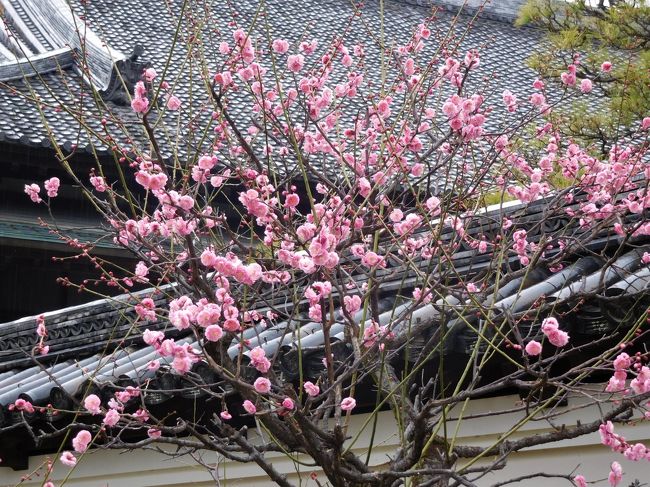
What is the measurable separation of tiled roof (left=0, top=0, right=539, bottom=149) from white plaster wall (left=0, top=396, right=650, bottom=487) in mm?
3851

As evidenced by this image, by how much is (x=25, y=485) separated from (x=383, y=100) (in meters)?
3.07

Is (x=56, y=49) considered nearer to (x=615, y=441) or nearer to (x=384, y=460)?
(x=384, y=460)

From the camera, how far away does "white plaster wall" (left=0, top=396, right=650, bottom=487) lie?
11.7 feet

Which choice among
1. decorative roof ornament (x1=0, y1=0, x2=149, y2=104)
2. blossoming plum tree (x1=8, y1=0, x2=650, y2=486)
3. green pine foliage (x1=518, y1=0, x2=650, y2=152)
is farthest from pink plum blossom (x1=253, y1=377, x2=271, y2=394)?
decorative roof ornament (x1=0, y1=0, x2=149, y2=104)

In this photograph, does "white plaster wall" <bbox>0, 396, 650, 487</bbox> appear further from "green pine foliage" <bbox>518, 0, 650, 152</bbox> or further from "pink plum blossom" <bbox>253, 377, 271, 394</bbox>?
"green pine foliage" <bbox>518, 0, 650, 152</bbox>

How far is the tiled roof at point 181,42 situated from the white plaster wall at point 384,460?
152 inches

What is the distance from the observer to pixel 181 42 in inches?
508

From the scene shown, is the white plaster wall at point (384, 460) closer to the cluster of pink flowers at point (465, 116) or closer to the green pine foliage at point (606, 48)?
the cluster of pink flowers at point (465, 116)

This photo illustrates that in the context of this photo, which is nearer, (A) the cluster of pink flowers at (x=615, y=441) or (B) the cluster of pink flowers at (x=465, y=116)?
(A) the cluster of pink flowers at (x=615, y=441)

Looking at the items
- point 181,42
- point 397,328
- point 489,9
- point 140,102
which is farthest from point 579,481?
point 489,9

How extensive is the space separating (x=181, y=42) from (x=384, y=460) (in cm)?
970

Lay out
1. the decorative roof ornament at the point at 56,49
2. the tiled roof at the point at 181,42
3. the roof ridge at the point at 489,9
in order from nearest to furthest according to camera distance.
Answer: the tiled roof at the point at 181,42
the decorative roof ornament at the point at 56,49
the roof ridge at the point at 489,9

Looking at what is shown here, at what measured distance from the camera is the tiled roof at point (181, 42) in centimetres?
902

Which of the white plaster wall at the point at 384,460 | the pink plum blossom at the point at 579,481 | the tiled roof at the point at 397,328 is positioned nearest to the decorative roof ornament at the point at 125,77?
the tiled roof at the point at 397,328
